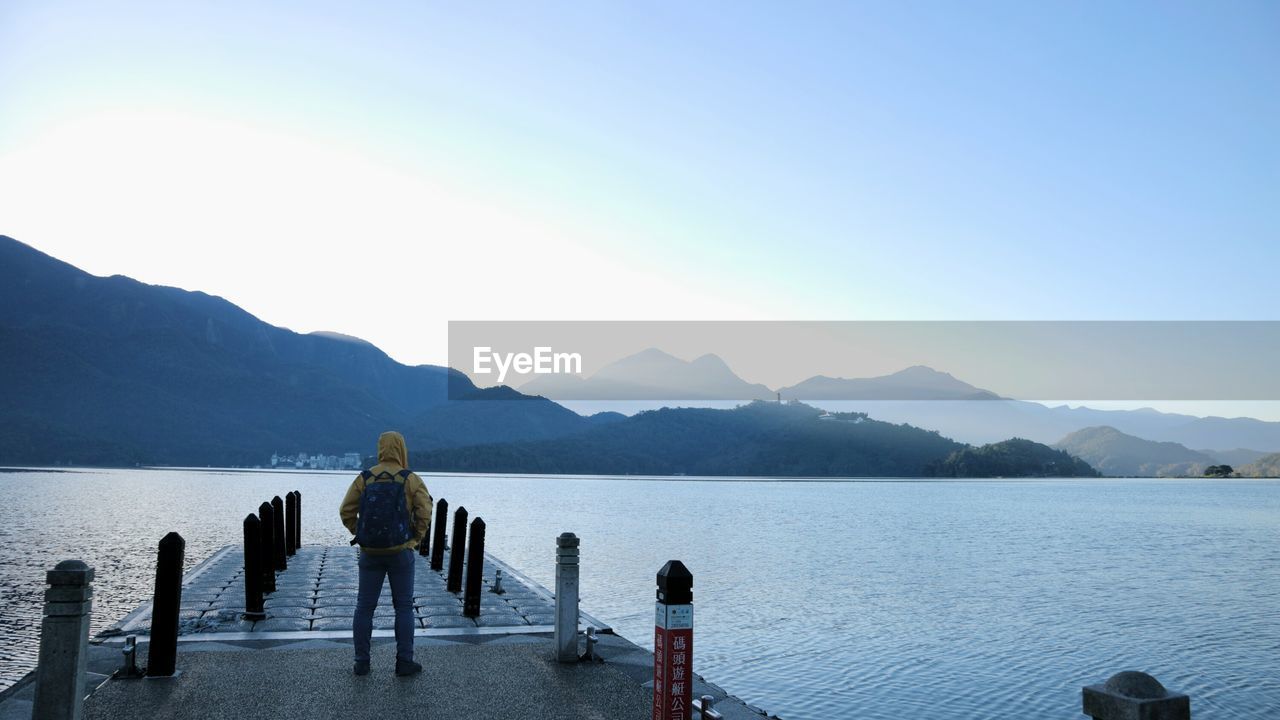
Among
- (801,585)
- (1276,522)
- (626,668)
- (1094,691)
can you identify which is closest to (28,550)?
(801,585)

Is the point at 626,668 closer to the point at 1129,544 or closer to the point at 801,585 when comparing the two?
the point at 801,585

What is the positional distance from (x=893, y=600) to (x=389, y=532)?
22074 millimetres

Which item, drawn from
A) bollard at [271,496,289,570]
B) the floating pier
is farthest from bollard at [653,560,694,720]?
bollard at [271,496,289,570]

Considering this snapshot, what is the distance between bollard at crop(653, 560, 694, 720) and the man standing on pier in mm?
3154

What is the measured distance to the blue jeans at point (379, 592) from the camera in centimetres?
935

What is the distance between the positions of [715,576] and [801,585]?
3.22 metres

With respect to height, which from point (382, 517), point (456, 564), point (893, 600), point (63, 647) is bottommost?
point (893, 600)

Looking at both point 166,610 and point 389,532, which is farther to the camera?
point 389,532

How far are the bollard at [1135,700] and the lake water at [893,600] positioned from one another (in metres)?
10.2

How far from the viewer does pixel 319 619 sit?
525 inches

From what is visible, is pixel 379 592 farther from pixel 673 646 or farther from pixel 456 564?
pixel 456 564

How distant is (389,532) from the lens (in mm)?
9164

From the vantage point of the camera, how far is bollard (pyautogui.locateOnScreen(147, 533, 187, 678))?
8945 millimetres

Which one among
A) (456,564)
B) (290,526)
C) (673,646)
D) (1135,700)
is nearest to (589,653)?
(673,646)
